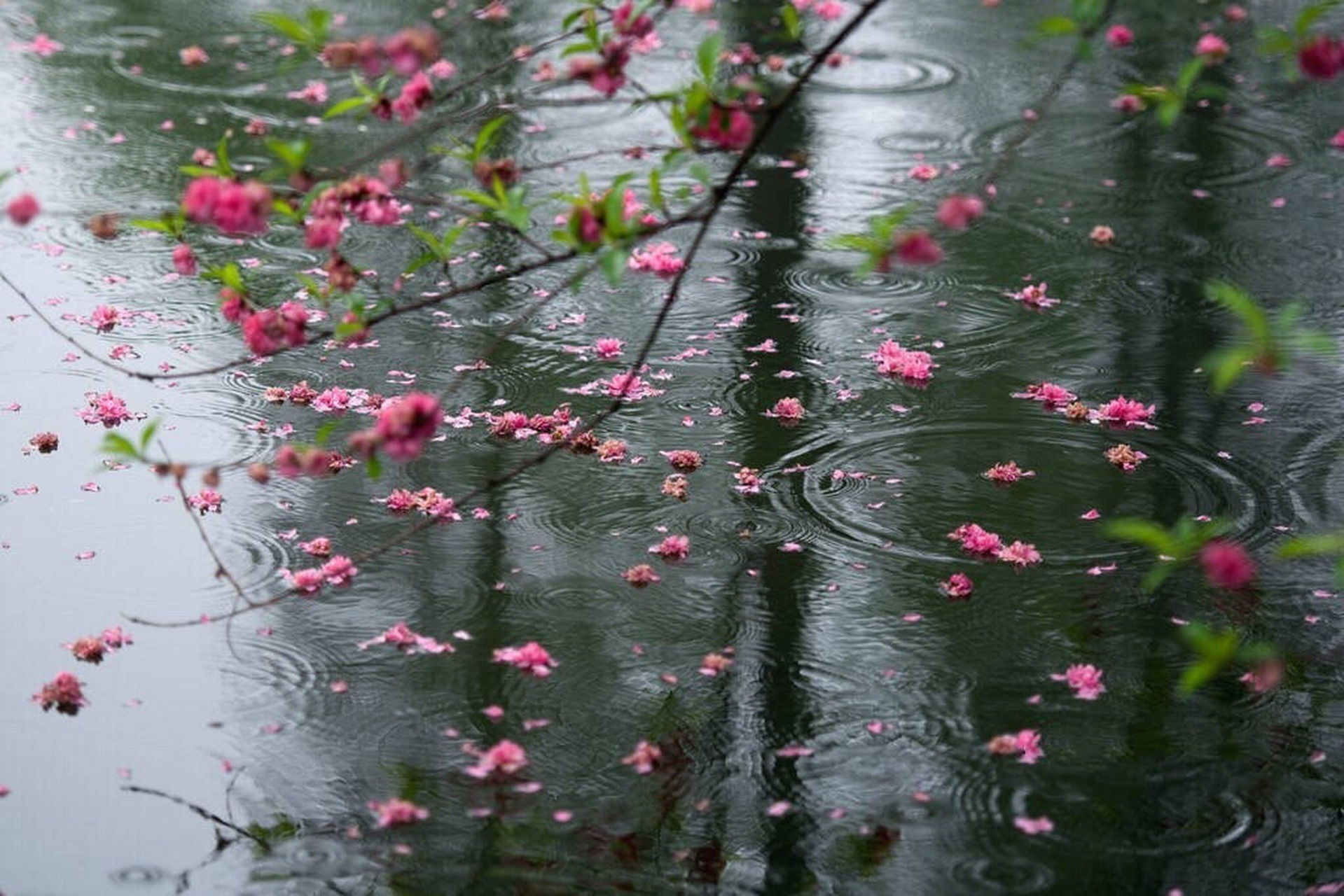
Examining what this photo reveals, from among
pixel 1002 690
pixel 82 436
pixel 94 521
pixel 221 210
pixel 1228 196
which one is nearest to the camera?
pixel 221 210

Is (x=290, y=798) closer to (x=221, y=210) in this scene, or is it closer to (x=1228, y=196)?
(x=221, y=210)

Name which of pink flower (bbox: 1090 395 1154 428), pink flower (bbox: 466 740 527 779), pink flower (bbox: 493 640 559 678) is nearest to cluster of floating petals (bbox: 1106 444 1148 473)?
pink flower (bbox: 1090 395 1154 428)

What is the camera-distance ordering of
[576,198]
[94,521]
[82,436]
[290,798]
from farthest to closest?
[82,436] < [94,521] < [290,798] < [576,198]

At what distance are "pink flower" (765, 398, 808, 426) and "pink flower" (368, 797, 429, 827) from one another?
2.23 metres

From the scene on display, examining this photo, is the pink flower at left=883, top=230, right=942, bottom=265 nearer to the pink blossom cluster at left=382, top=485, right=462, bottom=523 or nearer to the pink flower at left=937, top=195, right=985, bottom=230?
the pink flower at left=937, top=195, right=985, bottom=230

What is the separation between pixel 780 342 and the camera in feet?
19.4

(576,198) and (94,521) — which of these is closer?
(576,198)

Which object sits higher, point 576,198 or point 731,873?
point 576,198

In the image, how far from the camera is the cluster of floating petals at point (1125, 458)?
4984 mm

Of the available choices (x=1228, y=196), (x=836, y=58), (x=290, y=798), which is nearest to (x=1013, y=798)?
(x=290, y=798)

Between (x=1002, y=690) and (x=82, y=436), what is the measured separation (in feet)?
9.96

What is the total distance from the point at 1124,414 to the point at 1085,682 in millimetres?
1601

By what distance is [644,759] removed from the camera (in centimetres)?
362

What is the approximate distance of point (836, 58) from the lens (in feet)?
29.8
